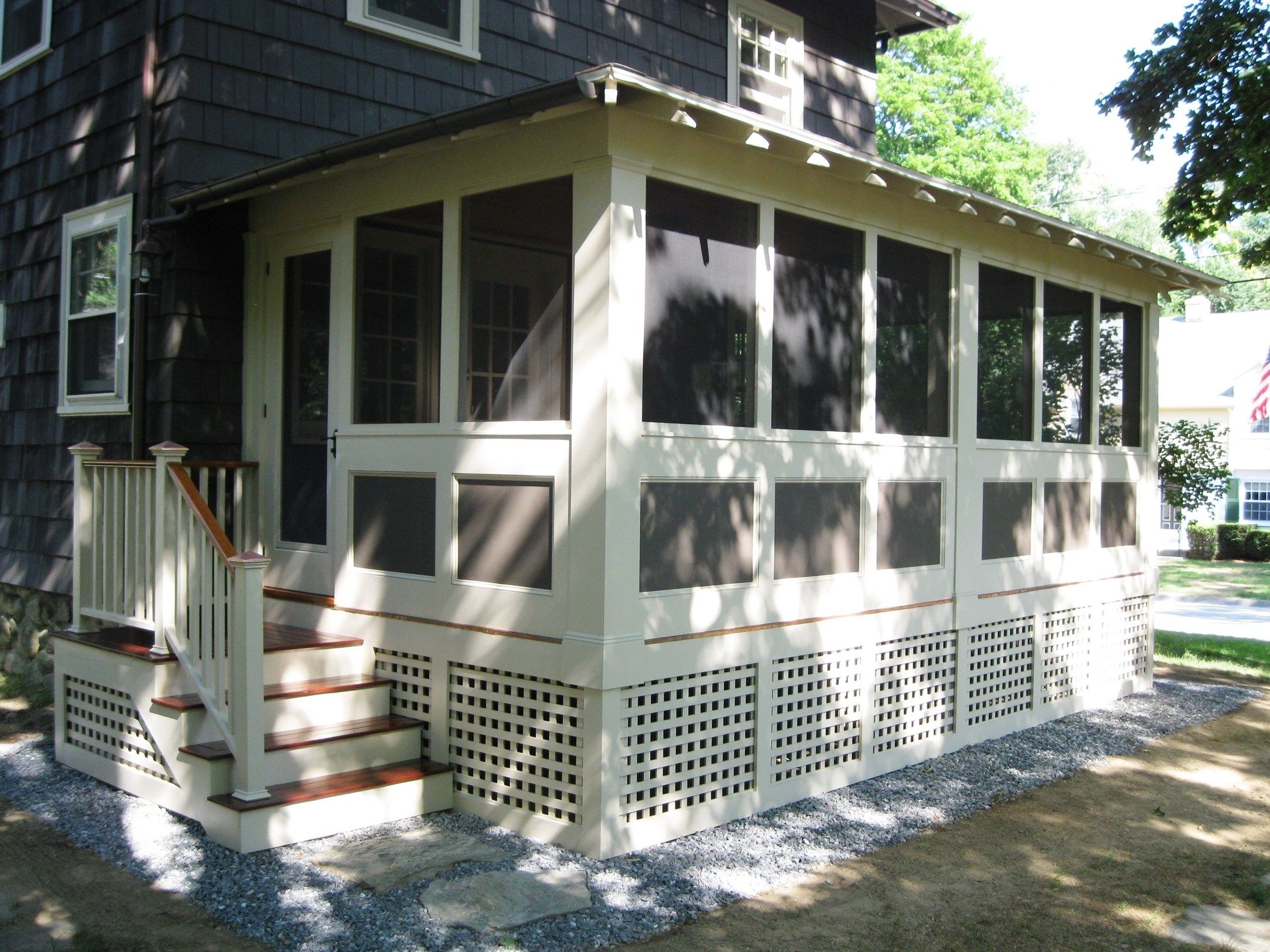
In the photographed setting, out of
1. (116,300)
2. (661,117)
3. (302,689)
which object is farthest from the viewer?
(116,300)

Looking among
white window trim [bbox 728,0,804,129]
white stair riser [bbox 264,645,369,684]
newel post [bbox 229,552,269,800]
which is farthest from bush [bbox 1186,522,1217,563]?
newel post [bbox 229,552,269,800]

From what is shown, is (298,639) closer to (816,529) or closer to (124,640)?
(124,640)

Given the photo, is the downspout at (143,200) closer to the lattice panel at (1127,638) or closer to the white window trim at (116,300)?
the white window trim at (116,300)

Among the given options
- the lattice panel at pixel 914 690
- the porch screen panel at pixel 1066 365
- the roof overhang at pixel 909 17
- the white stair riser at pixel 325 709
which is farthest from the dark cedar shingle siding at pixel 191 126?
the lattice panel at pixel 914 690

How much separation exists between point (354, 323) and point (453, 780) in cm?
248

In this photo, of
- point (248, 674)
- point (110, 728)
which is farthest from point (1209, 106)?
point (110, 728)

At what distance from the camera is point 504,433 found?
17.5 ft

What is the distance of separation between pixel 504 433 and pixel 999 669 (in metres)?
3.99

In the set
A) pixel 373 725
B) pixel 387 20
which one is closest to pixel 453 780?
pixel 373 725

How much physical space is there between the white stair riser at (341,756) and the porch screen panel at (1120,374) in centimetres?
586

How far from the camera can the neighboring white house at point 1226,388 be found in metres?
28.8

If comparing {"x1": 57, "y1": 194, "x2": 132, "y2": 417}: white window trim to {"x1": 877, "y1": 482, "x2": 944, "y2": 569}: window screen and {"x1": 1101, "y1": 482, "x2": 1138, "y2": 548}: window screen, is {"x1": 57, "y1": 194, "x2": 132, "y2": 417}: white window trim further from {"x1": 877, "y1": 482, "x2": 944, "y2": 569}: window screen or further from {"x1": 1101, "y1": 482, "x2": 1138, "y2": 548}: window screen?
{"x1": 1101, "y1": 482, "x2": 1138, "y2": 548}: window screen

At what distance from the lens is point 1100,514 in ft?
28.2

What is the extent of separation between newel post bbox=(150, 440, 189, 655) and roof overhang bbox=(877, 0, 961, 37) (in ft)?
29.5
